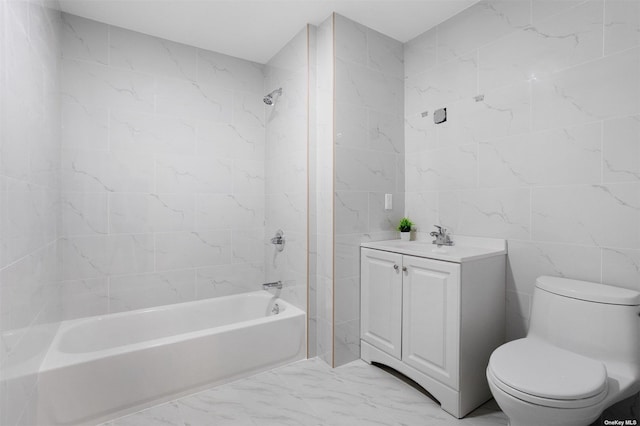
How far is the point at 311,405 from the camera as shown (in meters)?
1.80

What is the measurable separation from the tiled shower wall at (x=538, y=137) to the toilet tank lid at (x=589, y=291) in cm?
8

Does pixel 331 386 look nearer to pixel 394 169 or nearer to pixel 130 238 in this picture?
pixel 394 169

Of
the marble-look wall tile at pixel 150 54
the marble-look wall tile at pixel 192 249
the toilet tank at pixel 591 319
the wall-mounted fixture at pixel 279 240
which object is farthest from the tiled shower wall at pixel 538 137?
the marble-look wall tile at pixel 150 54

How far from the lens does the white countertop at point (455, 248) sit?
1722 mm

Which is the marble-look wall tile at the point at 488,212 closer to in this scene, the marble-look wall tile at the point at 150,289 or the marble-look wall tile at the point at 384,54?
the marble-look wall tile at the point at 384,54

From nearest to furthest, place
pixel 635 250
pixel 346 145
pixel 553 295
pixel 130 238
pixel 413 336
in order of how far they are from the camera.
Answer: pixel 635 250, pixel 553 295, pixel 413 336, pixel 346 145, pixel 130 238

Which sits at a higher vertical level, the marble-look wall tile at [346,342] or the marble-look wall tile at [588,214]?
the marble-look wall tile at [588,214]

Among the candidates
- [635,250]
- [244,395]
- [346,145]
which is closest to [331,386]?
[244,395]

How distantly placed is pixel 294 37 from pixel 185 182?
4.81ft

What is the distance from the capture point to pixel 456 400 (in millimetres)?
1657

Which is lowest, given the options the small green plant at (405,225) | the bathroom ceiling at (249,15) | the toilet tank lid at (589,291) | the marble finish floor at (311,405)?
the marble finish floor at (311,405)

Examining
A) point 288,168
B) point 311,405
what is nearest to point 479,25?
point 288,168

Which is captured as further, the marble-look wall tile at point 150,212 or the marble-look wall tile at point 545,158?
the marble-look wall tile at point 150,212

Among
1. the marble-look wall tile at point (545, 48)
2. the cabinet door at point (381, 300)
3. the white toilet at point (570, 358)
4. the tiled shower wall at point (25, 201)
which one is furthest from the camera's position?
the cabinet door at point (381, 300)
